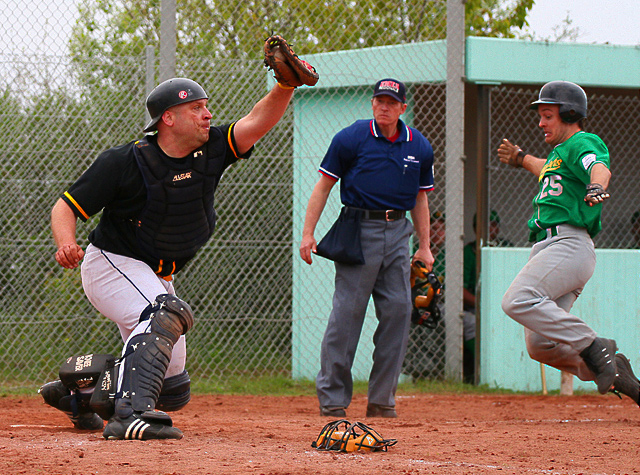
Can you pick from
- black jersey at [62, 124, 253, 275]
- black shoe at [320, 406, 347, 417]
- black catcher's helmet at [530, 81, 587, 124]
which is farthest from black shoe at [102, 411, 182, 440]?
black catcher's helmet at [530, 81, 587, 124]

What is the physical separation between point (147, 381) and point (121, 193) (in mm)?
921

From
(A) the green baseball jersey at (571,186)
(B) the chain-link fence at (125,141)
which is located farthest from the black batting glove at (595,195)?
(B) the chain-link fence at (125,141)

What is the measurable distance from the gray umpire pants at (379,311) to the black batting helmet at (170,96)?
1.80 metres

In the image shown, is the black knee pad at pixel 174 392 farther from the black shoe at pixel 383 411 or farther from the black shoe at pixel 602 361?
the black shoe at pixel 602 361

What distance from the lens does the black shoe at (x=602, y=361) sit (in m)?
4.56

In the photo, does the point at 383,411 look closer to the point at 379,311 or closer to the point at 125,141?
the point at 379,311

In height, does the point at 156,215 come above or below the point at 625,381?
above

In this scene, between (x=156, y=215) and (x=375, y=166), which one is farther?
(x=375, y=166)

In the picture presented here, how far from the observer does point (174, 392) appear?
4.09 m

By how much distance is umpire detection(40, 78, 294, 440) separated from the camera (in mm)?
3770

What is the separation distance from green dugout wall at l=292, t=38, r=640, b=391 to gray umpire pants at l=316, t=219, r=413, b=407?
6.24 ft

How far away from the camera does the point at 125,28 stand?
699 centimetres

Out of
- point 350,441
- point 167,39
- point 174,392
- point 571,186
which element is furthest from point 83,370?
point 167,39

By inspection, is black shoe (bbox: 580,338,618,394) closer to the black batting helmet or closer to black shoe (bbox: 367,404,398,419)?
black shoe (bbox: 367,404,398,419)
